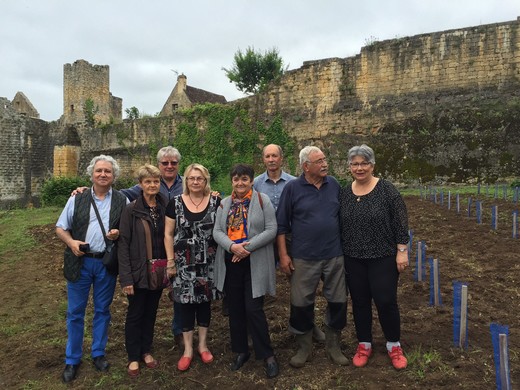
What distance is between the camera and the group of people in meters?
3.66

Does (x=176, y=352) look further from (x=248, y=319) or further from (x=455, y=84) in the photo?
(x=455, y=84)

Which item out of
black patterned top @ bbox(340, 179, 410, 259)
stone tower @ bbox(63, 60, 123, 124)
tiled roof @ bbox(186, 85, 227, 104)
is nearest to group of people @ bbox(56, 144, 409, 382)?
black patterned top @ bbox(340, 179, 410, 259)

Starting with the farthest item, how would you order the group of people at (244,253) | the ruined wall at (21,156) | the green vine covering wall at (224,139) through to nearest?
1. the ruined wall at (21,156)
2. the green vine covering wall at (224,139)
3. the group of people at (244,253)

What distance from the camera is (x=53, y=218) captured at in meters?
13.9

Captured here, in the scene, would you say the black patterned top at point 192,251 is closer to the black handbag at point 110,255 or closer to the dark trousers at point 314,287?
the black handbag at point 110,255

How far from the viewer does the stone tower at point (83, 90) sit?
28203 millimetres

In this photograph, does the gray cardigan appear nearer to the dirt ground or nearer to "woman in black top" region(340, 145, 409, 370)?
"woman in black top" region(340, 145, 409, 370)

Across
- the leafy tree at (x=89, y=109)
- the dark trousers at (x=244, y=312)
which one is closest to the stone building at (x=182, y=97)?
the leafy tree at (x=89, y=109)

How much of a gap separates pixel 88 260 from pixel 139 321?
0.73 m

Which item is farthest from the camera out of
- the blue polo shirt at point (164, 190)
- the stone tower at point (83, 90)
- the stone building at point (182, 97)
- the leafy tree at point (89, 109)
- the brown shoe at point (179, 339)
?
the stone building at point (182, 97)

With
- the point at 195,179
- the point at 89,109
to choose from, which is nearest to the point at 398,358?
the point at 195,179

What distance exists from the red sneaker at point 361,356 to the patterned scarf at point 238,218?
141 centimetres

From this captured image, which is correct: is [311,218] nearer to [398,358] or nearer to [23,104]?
[398,358]

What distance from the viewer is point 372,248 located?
362cm
